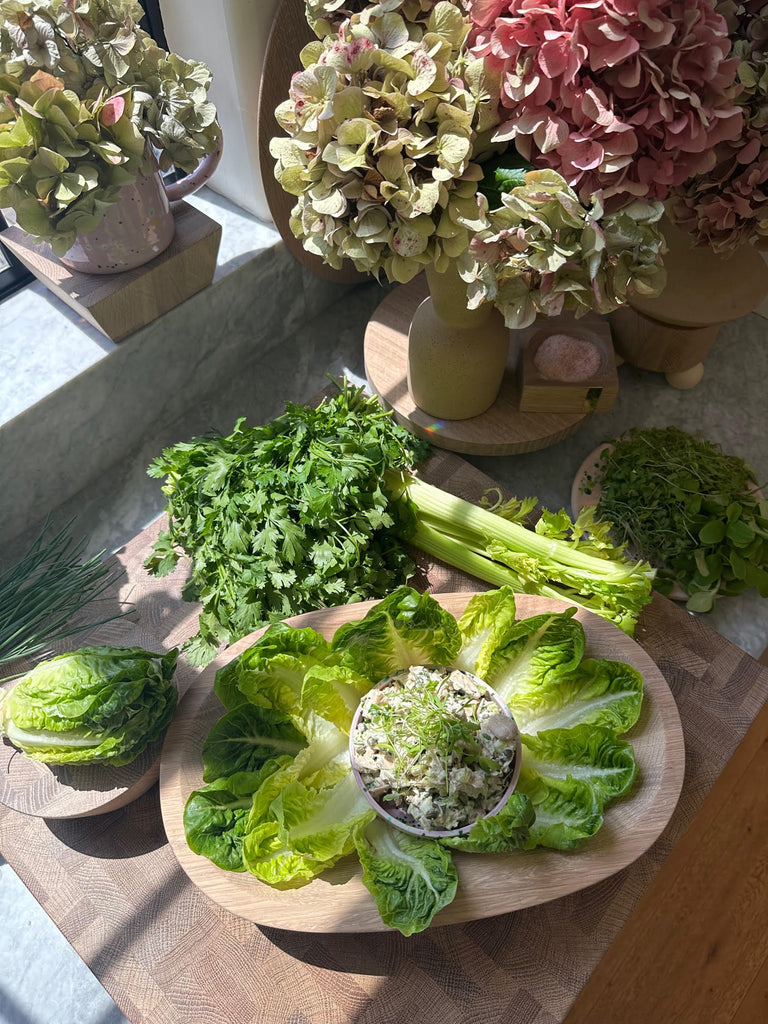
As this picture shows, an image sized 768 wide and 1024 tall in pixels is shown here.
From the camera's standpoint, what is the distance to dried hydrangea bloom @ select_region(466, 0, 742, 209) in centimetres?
68

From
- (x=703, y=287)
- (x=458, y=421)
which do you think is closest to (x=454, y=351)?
(x=458, y=421)

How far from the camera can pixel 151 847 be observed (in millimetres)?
997

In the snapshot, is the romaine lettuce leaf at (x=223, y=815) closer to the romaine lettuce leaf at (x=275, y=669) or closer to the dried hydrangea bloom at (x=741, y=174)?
the romaine lettuce leaf at (x=275, y=669)

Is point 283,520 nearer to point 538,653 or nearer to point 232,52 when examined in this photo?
point 538,653

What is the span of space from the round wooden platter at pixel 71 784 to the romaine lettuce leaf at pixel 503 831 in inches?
16.3

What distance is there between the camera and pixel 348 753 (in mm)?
931

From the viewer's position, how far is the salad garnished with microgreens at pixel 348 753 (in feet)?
2.67

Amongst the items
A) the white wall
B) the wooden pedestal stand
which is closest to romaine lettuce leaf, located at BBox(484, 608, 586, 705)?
the wooden pedestal stand

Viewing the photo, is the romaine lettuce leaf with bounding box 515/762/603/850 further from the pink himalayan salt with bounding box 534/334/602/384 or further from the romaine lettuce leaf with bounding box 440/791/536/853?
the pink himalayan salt with bounding box 534/334/602/384

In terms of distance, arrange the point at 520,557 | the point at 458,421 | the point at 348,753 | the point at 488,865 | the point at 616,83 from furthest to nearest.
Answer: the point at 458,421
the point at 520,557
the point at 348,753
the point at 488,865
the point at 616,83

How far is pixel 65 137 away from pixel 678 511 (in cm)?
97

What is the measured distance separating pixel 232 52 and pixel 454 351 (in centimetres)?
57

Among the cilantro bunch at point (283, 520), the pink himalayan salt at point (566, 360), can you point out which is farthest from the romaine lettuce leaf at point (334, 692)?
the pink himalayan salt at point (566, 360)

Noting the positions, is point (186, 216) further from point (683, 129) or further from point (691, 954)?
point (691, 954)
